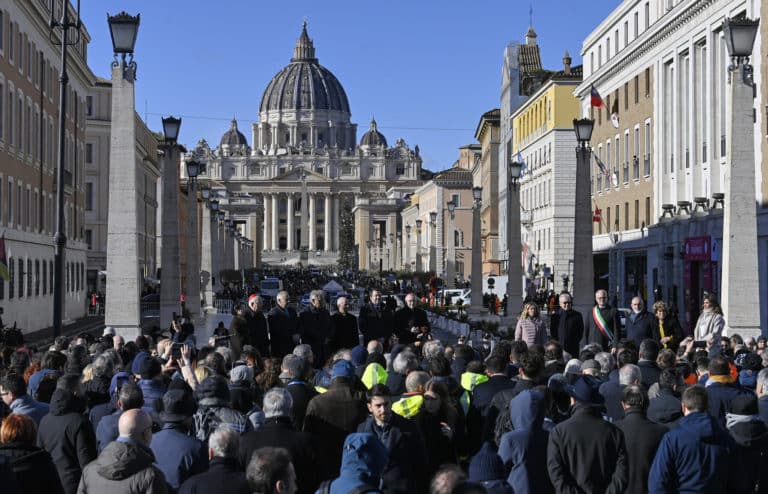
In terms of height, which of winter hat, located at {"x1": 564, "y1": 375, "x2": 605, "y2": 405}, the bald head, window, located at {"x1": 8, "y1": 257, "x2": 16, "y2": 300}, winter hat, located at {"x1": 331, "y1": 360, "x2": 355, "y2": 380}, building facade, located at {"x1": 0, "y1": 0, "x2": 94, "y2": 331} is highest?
building facade, located at {"x1": 0, "y1": 0, "x2": 94, "y2": 331}

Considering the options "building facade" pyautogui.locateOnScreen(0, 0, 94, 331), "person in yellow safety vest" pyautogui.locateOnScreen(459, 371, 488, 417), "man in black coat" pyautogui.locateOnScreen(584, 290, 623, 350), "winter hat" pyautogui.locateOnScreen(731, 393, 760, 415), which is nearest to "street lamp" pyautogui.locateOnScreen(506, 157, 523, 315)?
"building facade" pyautogui.locateOnScreen(0, 0, 94, 331)

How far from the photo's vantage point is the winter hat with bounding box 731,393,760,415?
936 centimetres

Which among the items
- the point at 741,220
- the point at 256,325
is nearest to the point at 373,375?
the point at 256,325

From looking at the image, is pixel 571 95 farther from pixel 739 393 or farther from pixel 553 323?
pixel 739 393

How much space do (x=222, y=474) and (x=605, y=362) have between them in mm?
5699

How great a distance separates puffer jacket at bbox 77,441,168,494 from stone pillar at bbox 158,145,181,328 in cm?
2120

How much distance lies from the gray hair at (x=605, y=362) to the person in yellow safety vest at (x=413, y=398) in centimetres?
259

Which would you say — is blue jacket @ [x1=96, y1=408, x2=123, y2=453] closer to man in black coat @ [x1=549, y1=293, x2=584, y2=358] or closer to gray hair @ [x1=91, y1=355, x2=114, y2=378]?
gray hair @ [x1=91, y1=355, x2=114, y2=378]

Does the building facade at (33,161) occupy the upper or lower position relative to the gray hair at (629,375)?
upper

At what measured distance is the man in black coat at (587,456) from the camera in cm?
872

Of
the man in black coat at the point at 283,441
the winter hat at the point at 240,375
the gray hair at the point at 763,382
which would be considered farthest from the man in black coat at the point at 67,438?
the gray hair at the point at 763,382

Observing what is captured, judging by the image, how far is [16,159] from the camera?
4084 centimetres

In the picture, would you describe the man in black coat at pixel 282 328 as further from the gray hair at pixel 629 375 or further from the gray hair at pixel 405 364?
the gray hair at pixel 629 375

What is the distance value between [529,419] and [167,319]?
→ 2013cm
